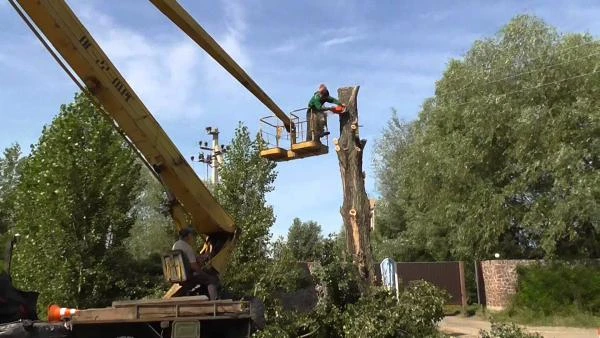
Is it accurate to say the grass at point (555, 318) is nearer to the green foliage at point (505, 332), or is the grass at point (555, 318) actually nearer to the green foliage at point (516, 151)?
the green foliage at point (516, 151)

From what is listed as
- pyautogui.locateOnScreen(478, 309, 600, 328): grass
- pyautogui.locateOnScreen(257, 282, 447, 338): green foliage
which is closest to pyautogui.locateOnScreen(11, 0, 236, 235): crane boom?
pyautogui.locateOnScreen(257, 282, 447, 338): green foliage

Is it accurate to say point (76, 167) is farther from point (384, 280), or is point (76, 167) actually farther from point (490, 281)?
point (490, 281)

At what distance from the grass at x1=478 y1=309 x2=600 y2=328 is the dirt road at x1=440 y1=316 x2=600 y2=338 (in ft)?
2.03

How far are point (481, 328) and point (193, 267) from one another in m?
15.2

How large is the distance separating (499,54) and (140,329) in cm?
2208

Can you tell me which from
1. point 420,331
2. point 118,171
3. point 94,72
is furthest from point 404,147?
point 94,72

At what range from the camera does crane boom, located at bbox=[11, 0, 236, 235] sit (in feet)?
32.9

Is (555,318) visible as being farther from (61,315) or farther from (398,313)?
(61,315)

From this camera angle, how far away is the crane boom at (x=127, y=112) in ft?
32.9

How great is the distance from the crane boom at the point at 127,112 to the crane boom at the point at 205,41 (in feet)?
4.91

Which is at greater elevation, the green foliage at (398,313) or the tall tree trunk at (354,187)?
the tall tree trunk at (354,187)

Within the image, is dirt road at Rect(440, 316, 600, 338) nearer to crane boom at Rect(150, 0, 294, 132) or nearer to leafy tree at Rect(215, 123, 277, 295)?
leafy tree at Rect(215, 123, 277, 295)

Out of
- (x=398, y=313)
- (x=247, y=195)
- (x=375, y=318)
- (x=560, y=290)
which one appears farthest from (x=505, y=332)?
(x=560, y=290)

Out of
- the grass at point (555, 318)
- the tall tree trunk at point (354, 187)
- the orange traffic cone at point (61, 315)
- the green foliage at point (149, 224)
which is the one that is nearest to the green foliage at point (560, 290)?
the grass at point (555, 318)
